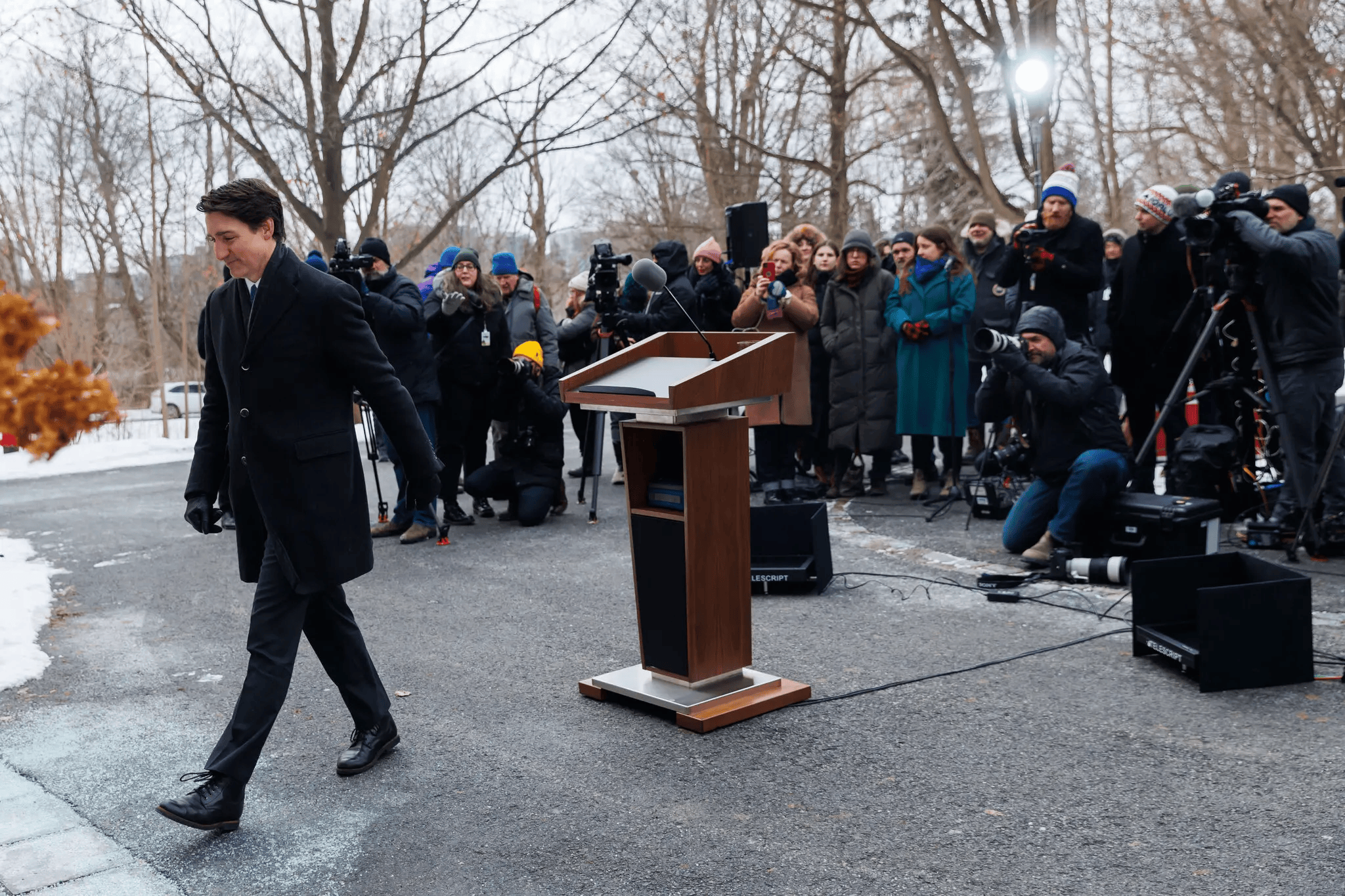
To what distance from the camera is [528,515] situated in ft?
29.5

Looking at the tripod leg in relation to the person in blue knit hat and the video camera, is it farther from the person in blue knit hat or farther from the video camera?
the video camera

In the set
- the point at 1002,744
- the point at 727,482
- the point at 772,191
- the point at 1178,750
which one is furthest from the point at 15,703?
the point at 772,191

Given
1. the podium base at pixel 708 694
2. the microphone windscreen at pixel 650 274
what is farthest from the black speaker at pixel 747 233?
the podium base at pixel 708 694

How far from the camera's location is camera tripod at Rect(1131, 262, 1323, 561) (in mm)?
6750

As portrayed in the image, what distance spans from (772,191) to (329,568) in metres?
24.9

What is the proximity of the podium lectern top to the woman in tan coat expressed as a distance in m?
4.10

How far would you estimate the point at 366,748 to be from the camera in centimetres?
424

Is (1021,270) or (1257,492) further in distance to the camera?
(1021,270)

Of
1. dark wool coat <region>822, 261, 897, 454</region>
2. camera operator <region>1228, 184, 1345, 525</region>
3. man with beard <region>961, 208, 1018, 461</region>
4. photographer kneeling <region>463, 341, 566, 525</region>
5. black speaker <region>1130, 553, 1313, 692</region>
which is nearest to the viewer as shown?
black speaker <region>1130, 553, 1313, 692</region>

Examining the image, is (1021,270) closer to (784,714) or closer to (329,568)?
(784,714)

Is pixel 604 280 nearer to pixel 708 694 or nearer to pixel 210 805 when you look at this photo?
pixel 708 694

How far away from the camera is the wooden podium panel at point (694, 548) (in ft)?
14.9

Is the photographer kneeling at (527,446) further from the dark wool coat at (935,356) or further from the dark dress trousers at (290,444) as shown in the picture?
the dark dress trousers at (290,444)

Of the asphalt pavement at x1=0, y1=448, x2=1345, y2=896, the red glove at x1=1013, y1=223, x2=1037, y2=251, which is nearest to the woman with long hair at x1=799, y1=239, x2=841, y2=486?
the red glove at x1=1013, y1=223, x2=1037, y2=251
